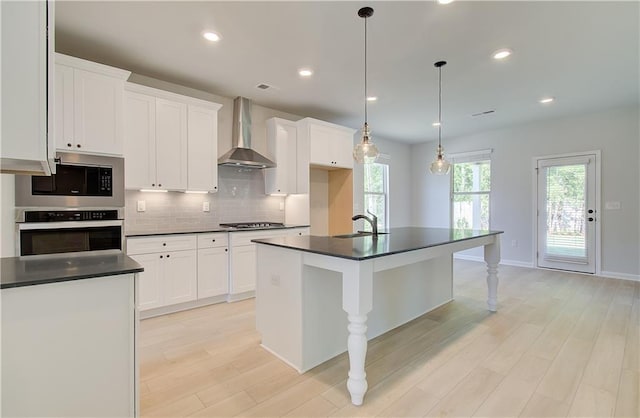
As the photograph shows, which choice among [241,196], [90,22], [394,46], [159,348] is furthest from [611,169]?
[90,22]

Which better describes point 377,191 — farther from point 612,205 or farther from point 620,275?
point 620,275

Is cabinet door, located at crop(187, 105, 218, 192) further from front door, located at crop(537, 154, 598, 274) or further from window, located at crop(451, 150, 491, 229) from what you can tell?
front door, located at crop(537, 154, 598, 274)

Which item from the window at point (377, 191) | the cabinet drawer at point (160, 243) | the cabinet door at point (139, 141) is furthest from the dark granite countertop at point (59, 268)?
the window at point (377, 191)

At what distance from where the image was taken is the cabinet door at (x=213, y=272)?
348 centimetres

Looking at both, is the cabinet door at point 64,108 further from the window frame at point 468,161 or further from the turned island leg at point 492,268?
the window frame at point 468,161

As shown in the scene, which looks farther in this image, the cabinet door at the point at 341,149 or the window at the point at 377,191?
the window at the point at 377,191

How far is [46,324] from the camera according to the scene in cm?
122

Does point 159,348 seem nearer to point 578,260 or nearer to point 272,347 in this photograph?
point 272,347

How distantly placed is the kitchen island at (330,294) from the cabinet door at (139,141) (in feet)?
5.55

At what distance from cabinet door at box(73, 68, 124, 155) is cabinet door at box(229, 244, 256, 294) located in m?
1.63

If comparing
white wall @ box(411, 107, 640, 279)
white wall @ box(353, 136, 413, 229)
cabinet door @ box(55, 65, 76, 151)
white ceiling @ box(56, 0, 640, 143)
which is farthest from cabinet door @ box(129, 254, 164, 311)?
white wall @ box(411, 107, 640, 279)

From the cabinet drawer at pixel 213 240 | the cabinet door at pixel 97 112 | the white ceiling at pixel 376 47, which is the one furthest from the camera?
the cabinet drawer at pixel 213 240

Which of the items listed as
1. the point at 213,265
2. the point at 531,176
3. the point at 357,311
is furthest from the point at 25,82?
the point at 531,176

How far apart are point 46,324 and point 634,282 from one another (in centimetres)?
669
